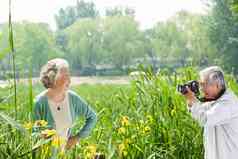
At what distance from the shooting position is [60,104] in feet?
7.25

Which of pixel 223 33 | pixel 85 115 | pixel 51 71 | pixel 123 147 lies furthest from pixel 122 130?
pixel 223 33

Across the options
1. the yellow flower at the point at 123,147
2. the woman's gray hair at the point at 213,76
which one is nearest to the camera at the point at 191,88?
the woman's gray hair at the point at 213,76

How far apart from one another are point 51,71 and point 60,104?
16cm

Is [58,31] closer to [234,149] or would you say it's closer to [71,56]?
[71,56]

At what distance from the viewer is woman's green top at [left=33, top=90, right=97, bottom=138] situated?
2.15m

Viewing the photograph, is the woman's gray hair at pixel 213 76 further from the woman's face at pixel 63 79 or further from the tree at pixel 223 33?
the tree at pixel 223 33

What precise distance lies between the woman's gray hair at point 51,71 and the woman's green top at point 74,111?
0.22 feet

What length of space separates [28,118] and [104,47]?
21.0 meters

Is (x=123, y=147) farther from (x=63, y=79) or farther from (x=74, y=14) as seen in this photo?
(x=74, y=14)

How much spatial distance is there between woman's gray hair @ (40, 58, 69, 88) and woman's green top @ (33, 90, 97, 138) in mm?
68

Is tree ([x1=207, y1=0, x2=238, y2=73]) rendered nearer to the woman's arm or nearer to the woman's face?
the woman's arm

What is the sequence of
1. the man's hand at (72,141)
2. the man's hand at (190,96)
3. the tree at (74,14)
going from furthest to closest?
the tree at (74,14)
the man's hand at (190,96)
the man's hand at (72,141)

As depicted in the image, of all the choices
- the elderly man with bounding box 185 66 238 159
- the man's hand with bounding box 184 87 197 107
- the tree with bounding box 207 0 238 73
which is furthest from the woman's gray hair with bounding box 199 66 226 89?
the tree with bounding box 207 0 238 73

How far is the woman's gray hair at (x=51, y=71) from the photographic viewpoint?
2.14 meters
